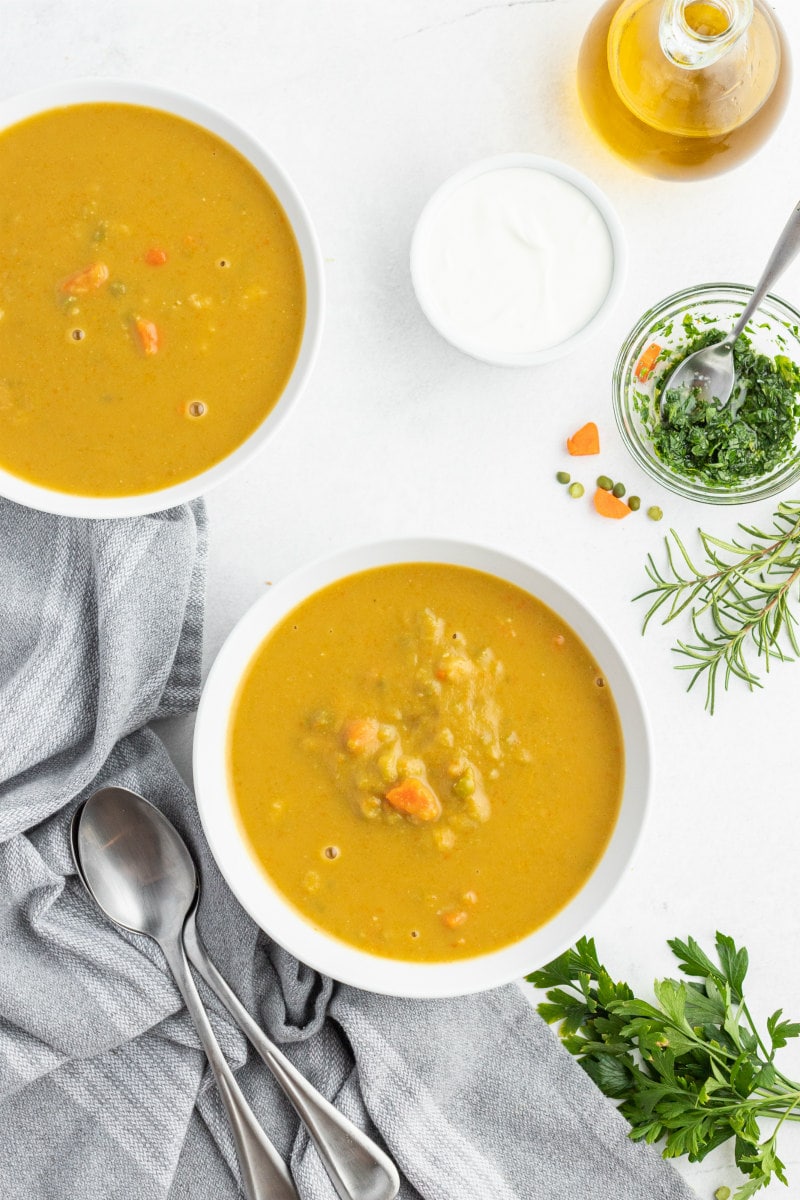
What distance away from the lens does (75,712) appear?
106 inches

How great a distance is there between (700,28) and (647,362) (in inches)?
32.7

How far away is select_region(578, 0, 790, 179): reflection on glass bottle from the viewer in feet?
8.67

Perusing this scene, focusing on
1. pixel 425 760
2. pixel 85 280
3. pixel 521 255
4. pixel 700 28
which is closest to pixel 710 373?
pixel 521 255

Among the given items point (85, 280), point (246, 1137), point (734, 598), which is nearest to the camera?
point (85, 280)

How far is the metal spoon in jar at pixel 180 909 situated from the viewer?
259 centimetres

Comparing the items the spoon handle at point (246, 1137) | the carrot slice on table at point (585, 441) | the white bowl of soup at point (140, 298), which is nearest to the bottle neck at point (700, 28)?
the carrot slice on table at point (585, 441)

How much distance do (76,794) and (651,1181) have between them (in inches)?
70.8

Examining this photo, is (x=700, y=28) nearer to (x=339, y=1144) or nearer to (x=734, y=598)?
(x=734, y=598)

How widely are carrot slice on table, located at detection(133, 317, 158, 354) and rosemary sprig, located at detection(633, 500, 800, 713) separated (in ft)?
4.60

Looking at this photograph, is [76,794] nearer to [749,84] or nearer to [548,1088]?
[548,1088]

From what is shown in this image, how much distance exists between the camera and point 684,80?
104 inches

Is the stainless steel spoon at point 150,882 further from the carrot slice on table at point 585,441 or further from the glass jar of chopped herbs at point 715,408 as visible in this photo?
the glass jar of chopped herbs at point 715,408

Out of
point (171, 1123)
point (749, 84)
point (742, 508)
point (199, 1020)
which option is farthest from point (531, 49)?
point (171, 1123)

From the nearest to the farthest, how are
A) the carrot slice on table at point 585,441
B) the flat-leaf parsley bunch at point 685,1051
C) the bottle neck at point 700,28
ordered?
the bottle neck at point 700,28 → the flat-leaf parsley bunch at point 685,1051 → the carrot slice on table at point 585,441
